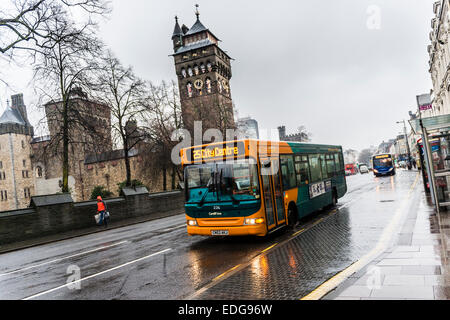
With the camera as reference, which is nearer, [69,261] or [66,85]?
[69,261]

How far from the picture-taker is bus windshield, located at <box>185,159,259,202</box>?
29.5 feet

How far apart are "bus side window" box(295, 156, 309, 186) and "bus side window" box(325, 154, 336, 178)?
301 centimetres

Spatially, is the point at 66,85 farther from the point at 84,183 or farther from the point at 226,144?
the point at 84,183

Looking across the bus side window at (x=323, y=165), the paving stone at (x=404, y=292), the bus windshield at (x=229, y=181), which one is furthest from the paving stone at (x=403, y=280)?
the bus side window at (x=323, y=165)

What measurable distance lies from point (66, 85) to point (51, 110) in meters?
2.07

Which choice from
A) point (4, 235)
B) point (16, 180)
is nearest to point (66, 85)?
point (4, 235)

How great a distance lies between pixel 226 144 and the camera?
9398mm

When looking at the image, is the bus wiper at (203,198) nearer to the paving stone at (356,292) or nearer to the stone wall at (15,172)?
the paving stone at (356,292)

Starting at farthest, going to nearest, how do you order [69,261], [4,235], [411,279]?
[4,235] → [69,261] → [411,279]

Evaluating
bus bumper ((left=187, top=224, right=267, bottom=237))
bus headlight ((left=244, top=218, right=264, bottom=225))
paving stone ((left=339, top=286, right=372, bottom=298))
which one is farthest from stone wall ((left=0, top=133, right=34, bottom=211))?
paving stone ((left=339, top=286, right=372, bottom=298))

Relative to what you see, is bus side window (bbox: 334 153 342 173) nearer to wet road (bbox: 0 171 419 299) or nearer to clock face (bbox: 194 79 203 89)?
wet road (bbox: 0 171 419 299)

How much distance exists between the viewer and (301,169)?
1211 centimetres

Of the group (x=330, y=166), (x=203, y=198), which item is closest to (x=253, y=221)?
(x=203, y=198)

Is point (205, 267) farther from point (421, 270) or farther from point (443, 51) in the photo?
point (443, 51)
